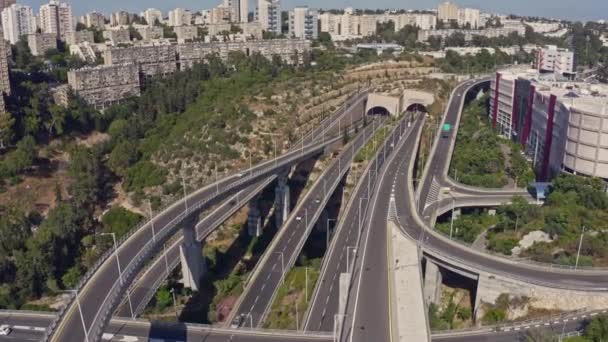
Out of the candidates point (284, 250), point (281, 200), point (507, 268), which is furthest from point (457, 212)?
point (284, 250)

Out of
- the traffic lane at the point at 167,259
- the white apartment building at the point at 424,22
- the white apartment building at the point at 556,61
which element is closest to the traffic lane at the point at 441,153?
the traffic lane at the point at 167,259

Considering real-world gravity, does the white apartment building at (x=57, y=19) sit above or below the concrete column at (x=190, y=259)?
above

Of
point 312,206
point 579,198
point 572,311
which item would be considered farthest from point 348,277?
point 579,198

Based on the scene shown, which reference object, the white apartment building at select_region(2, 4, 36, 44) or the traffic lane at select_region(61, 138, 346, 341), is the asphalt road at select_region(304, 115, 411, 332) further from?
the white apartment building at select_region(2, 4, 36, 44)

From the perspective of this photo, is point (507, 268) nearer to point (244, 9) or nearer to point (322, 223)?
point (322, 223)

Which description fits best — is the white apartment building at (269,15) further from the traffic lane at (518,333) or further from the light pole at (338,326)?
the light pole at (338,326)

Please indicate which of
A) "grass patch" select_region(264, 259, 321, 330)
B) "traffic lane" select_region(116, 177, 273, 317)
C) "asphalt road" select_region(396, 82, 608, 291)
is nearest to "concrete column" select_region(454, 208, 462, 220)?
"asphalt road" select_region(396, 82, 608, 291)
